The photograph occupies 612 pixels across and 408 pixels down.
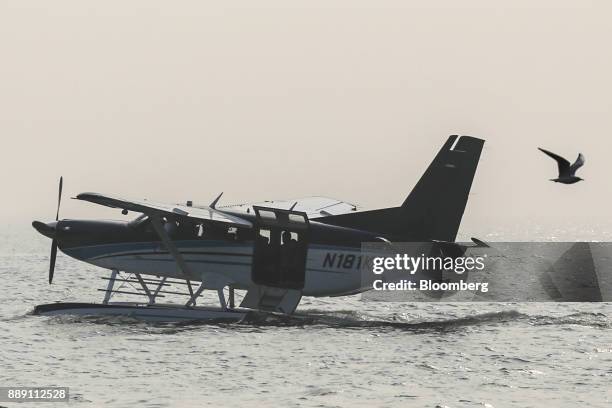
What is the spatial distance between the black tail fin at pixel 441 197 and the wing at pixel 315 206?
3220 millimetres

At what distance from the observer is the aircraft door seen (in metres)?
28.7

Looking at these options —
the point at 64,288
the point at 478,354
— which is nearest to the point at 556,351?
the point at 478,354

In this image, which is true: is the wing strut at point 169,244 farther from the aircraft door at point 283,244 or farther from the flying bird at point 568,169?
the flying bird at point 568,169

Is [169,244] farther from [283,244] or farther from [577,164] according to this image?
[577,164]

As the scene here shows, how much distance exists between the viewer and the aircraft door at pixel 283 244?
28734 millimetres

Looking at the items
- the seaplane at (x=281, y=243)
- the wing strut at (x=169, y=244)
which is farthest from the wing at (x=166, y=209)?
the wing strut at (x=169, y=244)

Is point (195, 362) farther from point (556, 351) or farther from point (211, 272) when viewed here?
point (556, 351)

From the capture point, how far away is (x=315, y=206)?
3338 centimetres

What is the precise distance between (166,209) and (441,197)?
786cm

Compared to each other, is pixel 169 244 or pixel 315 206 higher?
pixel 315 206

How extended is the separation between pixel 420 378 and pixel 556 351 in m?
5.62

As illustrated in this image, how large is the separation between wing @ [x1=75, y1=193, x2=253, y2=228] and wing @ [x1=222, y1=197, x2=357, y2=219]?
163 centimetres

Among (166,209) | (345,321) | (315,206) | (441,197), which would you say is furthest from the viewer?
(315,206)

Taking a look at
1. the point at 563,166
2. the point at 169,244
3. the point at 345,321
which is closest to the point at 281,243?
the point at 169,244
